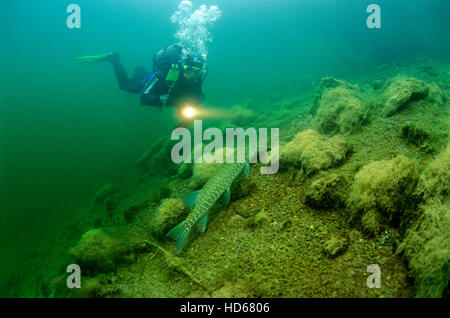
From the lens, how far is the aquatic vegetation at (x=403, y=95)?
5141 millimetres

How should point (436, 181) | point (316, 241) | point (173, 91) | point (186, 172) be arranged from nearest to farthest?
1. point (436, 181)
2. point (316, 241)
3. point (186, 172)
4. point (173, 91)

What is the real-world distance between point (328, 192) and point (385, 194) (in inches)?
28.4

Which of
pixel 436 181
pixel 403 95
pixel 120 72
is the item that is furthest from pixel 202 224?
pixel 120 72

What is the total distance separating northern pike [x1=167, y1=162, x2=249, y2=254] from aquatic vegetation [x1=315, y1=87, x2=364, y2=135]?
279cm

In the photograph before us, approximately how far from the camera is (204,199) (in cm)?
390

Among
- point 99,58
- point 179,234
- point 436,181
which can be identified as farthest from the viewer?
point 99,58

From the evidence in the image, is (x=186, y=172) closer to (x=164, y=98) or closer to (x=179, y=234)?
(x=179, y=234)

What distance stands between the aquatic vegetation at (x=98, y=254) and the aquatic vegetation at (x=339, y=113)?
5.53 meters

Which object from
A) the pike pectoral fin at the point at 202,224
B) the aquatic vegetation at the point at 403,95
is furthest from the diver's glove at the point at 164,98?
the aquatic vegetation at the point at 403,95

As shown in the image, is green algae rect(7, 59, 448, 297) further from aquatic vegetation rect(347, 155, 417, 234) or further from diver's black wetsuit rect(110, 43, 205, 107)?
diver's black wetsuit rect(110, 43, 205, 107)

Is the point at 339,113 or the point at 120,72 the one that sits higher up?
the point at 120,72

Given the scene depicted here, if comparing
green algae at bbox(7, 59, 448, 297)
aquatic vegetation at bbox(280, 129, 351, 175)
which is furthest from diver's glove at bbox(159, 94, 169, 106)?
aquatic vegetation at bbox(280, 129, 351, 175)
